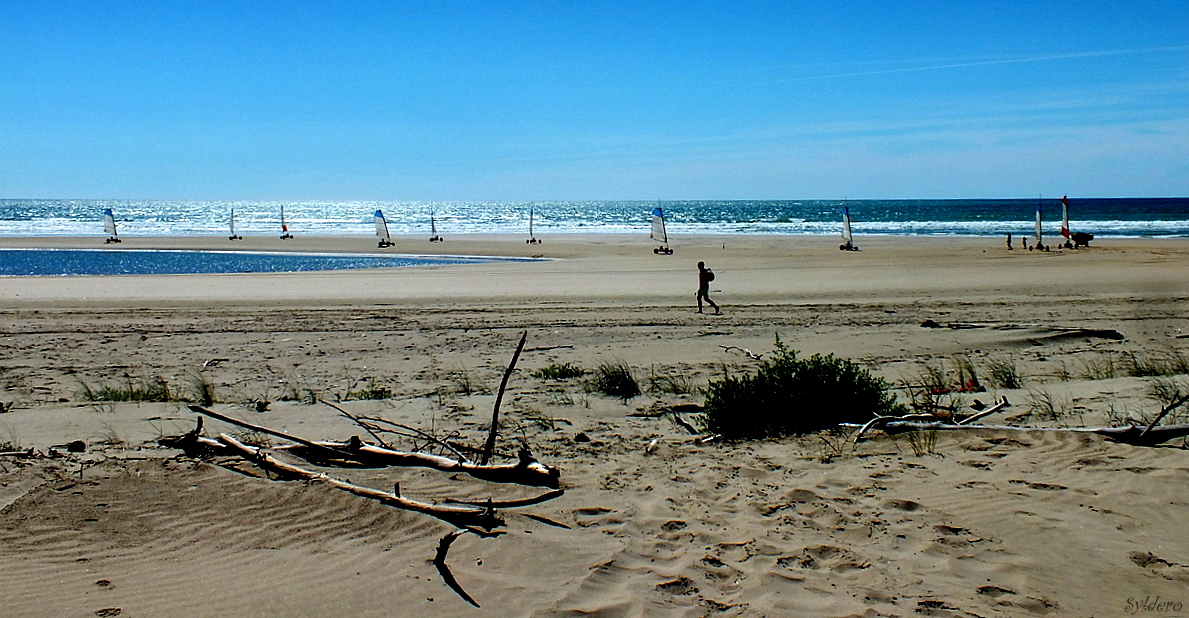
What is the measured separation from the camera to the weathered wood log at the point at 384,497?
4402mm

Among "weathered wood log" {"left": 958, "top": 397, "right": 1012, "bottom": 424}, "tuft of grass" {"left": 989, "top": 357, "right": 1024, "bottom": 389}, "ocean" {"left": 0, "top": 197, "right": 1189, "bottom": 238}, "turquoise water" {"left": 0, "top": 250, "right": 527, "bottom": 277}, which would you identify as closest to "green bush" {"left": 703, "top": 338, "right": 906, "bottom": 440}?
"weathered wood log" {"left": 958, "top": 397, "right": 1012, "bottom": 424}

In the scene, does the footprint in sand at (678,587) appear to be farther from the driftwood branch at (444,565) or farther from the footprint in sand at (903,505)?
the footprint in sand at (903,505)

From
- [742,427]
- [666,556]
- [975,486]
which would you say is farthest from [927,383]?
[666,556]

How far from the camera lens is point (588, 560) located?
13.1 ft

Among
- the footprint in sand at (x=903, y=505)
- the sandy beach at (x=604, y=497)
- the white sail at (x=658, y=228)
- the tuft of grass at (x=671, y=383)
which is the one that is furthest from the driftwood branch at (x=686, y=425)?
the white sail at (x=658, y=228)

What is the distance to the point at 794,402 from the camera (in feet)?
21.4

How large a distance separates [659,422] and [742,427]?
3.07 feet

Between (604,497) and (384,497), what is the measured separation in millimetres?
1211

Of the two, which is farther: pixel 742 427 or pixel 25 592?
pixel 742 427

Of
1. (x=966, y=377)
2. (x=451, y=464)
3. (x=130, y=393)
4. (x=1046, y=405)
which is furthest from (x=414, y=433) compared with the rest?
(x=966, y=377)

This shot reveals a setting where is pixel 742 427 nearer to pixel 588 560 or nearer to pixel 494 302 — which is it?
pixel 588 560

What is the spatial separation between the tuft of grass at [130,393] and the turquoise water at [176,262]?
22545 millimetres

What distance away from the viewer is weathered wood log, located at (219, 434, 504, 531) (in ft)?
14.4

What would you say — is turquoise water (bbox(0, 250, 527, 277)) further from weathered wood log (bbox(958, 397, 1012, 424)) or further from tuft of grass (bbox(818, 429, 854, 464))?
weathered wood log (bbox(958, 397, 1012, 424))
